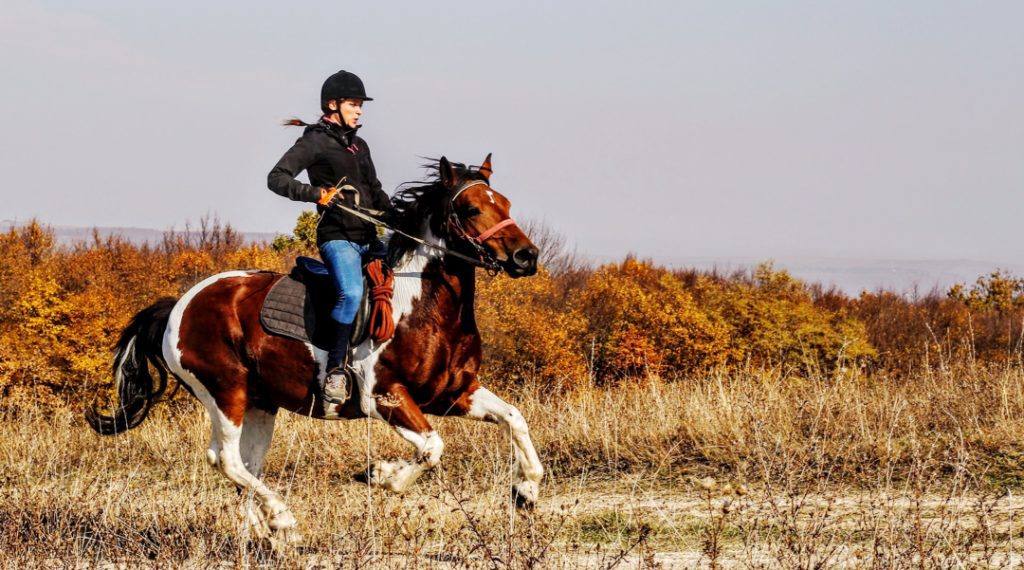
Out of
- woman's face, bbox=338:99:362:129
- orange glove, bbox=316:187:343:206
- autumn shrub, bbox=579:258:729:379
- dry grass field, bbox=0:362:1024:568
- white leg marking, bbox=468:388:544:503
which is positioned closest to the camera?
dry grass field, bbox=0:362:1024:568

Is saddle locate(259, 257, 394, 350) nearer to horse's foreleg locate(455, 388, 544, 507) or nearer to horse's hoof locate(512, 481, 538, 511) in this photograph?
horse's foreleg locate(455, 388, 544, 507)

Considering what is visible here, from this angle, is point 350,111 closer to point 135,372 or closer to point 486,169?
point 486,169

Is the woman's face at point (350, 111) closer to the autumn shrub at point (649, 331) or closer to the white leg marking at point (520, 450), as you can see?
the white leg marking at point (520, 450)

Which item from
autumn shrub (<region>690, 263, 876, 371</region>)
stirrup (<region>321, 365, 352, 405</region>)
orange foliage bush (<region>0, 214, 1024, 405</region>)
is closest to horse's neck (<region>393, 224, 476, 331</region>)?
stirrup (<region>321, 365, 352, 405</region>)

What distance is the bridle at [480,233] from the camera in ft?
21.1

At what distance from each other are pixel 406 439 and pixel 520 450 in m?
0.69

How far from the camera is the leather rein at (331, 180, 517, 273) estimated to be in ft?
21.2

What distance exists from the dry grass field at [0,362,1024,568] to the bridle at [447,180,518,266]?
52.3 inches

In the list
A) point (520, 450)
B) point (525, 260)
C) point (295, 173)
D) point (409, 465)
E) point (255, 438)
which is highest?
point (295, 173)

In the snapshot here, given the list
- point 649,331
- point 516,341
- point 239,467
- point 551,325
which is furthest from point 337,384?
point 649,331

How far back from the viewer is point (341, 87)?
23.0 ft

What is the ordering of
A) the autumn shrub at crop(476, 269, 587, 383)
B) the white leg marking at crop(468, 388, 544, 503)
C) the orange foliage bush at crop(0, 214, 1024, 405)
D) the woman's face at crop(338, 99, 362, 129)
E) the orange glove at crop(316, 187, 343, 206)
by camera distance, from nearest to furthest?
the white leg marking at crop(468, 388, 544, 503) → the orange glove at crop(316, 187, 343, 206) → the woman's face at crop(338, 99, 362, 129) → the orange foliage bush at crop(0, 214, 1024, 405) → the autumn shrub at crop(476, 269, 587, 383)

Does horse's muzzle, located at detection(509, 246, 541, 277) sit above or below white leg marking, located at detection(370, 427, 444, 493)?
Result: above

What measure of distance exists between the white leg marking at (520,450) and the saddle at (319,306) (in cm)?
80
